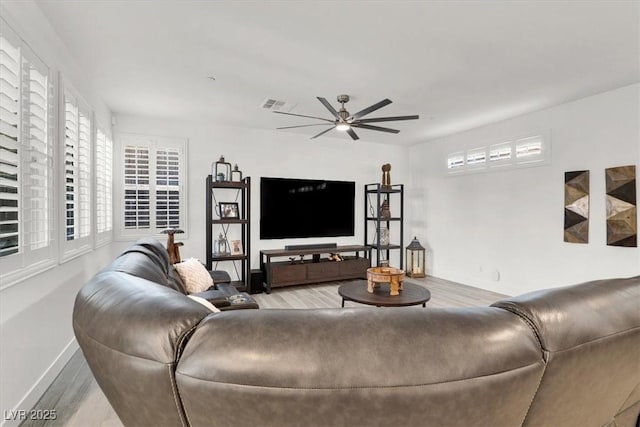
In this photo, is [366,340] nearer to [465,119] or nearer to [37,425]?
[37,425]

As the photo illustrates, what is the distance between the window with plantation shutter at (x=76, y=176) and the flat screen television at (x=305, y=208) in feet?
7.99

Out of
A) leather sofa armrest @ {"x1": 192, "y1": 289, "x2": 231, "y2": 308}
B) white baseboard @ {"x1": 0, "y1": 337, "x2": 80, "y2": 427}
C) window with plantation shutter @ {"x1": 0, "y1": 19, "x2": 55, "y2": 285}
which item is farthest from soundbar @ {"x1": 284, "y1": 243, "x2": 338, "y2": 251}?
window with plantation shutter @ {"x1": 0, "y1": 19, "x2": 55, "y2": 285}

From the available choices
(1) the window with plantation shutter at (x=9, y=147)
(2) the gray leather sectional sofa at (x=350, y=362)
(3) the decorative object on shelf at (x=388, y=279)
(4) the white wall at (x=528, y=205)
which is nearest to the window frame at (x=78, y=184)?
(1) the window with plantation shutter at (x=9, y=147)

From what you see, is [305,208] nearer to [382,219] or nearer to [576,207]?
[382,219]

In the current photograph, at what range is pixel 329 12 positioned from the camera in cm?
209

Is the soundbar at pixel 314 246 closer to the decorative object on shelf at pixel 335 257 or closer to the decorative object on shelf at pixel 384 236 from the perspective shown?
the decorative object on shelf at pixel 335 257

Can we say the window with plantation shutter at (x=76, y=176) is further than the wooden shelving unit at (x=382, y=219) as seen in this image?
No

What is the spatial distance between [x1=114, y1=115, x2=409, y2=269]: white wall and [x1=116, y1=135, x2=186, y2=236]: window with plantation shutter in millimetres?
130

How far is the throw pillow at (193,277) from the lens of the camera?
297 centimetres

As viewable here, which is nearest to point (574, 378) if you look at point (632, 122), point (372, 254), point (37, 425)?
point (37, 425)

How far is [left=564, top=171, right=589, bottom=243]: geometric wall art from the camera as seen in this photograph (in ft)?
12.0

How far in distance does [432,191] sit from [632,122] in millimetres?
2896

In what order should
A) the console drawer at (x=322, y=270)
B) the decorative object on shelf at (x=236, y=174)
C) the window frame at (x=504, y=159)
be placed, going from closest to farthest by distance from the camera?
the window frame at (x=504, y=159), the decorative object on shelf at (x=236, y=174), the console drawer at (x=322, y=270)

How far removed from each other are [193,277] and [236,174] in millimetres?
2261
